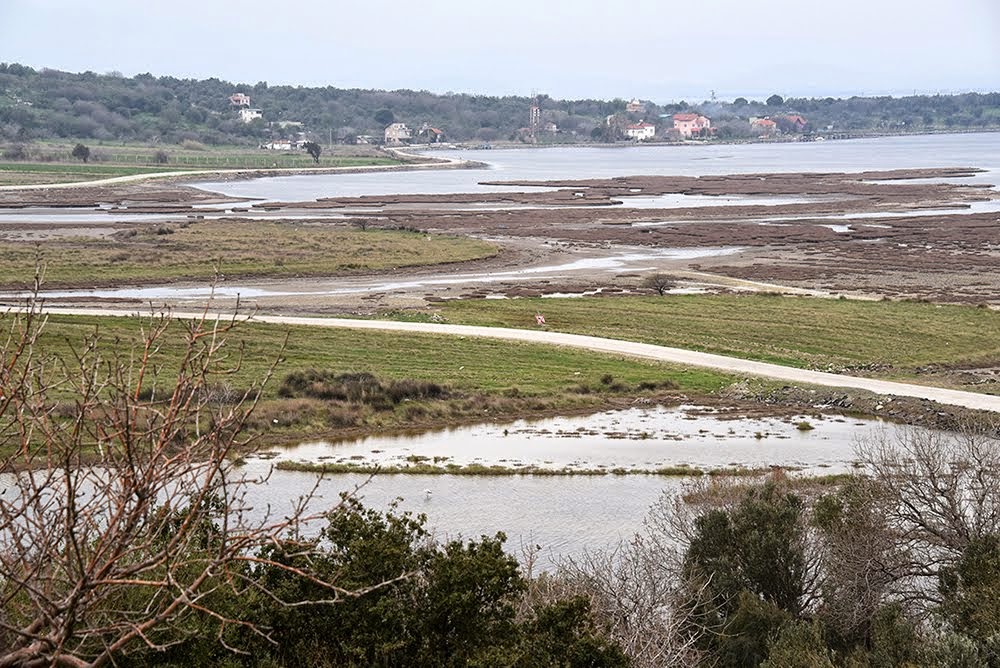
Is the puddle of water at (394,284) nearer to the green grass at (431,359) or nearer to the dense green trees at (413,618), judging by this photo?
the green grass at (431,359)

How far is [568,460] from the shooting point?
30547 mm

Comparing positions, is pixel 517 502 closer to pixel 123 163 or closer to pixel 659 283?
pixel 659 283

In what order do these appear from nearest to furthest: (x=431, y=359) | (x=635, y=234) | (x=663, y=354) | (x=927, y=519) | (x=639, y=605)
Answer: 1. (x=639, y=605)
2. (x=927, y=519)
3. (x=431, y=359)
4. (x=663, y=354)
5. (x=635, y=234)

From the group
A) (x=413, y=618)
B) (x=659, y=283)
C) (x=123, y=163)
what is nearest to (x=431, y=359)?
(x=659, y=283)

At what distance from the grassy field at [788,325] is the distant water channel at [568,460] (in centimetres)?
867

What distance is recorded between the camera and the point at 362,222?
90812mm

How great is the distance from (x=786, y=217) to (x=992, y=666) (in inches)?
3614

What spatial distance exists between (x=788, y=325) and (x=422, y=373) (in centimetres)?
1727

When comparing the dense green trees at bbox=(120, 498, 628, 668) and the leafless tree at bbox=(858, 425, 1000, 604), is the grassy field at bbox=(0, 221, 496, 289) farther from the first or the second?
the dense green trees at bbox=(120, 498, 628, 668)

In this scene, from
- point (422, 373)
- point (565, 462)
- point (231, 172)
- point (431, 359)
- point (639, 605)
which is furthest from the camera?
point (231, 172)

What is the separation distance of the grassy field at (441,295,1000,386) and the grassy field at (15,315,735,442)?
4983 millimetres

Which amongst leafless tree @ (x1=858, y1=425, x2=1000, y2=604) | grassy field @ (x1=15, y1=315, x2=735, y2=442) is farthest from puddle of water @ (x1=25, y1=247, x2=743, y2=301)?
leafless tree @ (x1=858, y1=425, x2=1000, y2=604)

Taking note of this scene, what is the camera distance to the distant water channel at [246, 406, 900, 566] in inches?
978

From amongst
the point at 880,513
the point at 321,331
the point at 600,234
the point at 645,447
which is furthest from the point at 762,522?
the point at 600,234
